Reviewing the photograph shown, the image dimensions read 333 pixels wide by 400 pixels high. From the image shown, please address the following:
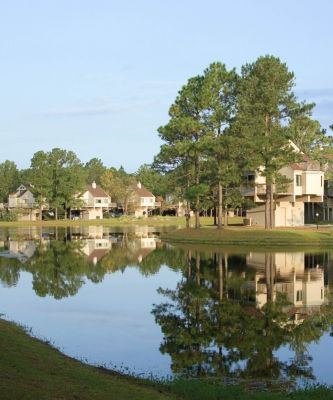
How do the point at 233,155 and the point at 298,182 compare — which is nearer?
the point at 233,155

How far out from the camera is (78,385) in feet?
37.0

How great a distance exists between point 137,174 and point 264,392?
15445cm

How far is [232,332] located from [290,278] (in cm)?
1362

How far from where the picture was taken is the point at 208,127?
6100 cm

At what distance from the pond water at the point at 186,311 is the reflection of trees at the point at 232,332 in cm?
4

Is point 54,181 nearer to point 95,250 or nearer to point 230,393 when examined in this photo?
point 95,250

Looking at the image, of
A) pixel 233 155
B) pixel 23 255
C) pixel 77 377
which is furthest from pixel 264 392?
pixel 233 155

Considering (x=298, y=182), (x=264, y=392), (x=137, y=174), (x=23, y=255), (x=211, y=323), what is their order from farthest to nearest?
(x=137, y=174) → (x=298, y=182) → (x=23, y=255) → (x=211, y=323) → (x=264, y=392)

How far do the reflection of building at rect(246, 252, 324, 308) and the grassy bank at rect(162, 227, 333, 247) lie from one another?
7962mm

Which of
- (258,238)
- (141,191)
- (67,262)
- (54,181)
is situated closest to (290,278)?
(67,262)

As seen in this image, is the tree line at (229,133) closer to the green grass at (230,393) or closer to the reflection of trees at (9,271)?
the reflection of trees at (9,271)

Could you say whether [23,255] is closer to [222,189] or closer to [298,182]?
[222,189]

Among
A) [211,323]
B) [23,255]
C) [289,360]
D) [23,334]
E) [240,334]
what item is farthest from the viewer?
[23,255]

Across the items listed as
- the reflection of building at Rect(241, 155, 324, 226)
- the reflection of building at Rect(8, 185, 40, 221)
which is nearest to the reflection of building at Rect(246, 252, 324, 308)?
the reflection of building at Rect(241, 155, 324, 226)
